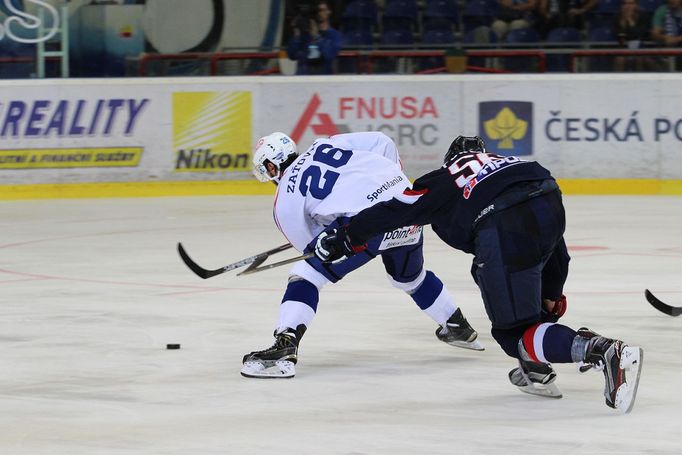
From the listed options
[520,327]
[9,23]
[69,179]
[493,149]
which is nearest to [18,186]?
[69,179]

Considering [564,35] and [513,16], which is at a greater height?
[513,16]

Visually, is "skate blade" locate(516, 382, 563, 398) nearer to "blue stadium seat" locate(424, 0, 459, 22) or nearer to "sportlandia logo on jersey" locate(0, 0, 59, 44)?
"sportlandia logo on jersey" locate(0, 0, 59, 44)

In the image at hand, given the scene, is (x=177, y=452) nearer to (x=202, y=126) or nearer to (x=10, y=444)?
(x=10, y=444)

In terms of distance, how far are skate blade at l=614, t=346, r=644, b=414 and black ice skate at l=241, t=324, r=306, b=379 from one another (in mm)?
1417

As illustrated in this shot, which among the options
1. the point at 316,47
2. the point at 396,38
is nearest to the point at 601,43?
the point at 396,38

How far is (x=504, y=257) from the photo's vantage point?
4.57 meters

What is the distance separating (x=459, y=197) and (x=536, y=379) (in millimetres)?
787

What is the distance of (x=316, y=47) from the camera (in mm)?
13266

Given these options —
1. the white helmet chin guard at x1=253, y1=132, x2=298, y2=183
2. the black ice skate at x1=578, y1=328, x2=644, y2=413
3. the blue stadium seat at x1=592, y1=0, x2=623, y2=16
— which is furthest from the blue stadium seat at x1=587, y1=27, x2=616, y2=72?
the black ice skate at x1=578, y1=328, x2=644, y2=413

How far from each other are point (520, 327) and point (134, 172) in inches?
341

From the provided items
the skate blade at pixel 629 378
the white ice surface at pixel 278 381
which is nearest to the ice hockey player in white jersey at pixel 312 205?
the white ice surface at pixel 278 381

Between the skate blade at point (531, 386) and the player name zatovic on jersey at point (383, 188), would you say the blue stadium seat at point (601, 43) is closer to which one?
the player name zatovic on jersey at point (383, 188)

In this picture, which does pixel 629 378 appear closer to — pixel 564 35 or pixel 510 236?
pixel 510 236

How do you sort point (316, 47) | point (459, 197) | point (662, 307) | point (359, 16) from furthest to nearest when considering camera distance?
point (359, 16) → point (316, 47) → point (662, 307) → point (459, 197)
